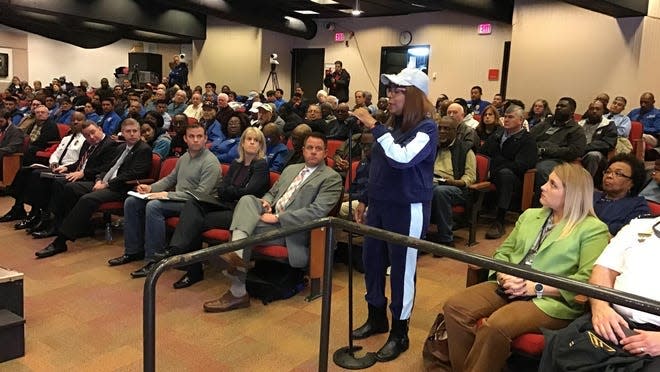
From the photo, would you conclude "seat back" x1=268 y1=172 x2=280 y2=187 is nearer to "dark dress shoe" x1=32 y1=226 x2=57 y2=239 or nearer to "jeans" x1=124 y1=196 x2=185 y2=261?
"jeans" x1=124 y1=196 x2=185 y2=261

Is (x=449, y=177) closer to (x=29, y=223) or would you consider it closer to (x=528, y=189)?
(x=528, y=189)

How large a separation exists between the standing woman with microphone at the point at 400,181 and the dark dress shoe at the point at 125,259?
7.16 feet

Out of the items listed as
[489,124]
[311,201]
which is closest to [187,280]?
[311,201]

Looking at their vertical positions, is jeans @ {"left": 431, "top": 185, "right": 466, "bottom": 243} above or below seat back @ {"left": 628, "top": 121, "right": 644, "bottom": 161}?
below

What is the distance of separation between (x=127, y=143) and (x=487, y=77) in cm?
801

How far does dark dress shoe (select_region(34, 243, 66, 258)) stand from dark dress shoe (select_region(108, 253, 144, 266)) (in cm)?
51

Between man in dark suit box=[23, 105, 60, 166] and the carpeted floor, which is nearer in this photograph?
the carpeted floor

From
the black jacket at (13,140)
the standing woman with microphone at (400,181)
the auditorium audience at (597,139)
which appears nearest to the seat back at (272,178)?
the standing woman with microphone at (400,181)

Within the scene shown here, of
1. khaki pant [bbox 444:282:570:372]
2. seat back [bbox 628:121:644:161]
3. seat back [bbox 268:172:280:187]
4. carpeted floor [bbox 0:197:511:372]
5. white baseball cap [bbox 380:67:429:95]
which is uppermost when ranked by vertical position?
white baseball cap [bbox 380:67:429:95]

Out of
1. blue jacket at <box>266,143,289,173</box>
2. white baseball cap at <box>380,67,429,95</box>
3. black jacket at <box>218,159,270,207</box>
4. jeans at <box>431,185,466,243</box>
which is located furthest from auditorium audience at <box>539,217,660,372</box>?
blue jacket at <box>266,143,289,173</box>

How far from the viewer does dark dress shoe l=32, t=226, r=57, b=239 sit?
188 inches

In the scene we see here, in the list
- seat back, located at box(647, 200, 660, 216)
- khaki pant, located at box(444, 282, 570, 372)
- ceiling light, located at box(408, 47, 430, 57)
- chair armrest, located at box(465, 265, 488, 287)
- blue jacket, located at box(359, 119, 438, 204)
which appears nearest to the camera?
khaki pant, located at box(444, 282, 570, 372)

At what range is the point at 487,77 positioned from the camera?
36.0 feet

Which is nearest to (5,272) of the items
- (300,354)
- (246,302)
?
(246,302)
